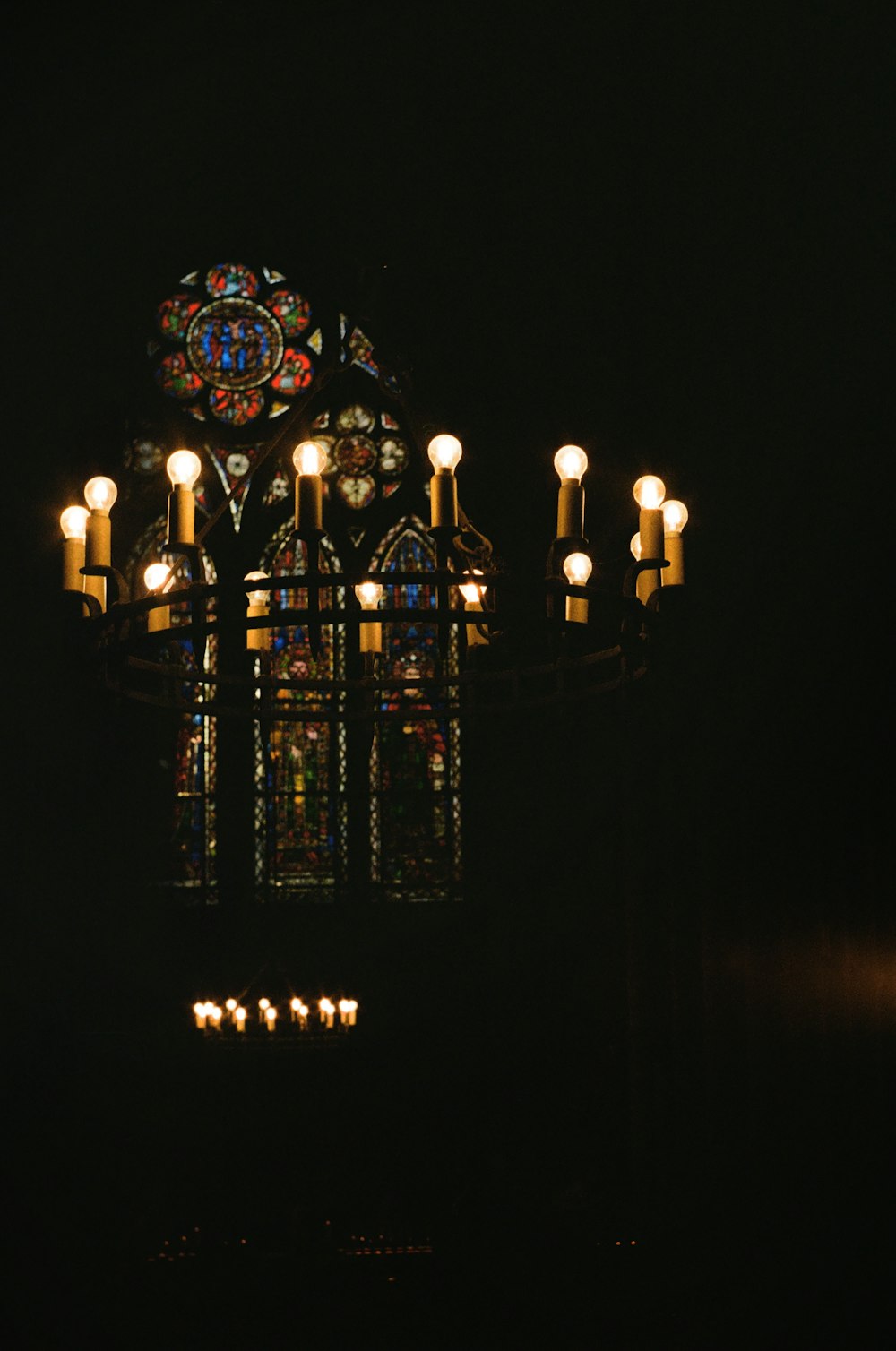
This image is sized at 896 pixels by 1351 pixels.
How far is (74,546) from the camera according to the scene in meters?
3.12

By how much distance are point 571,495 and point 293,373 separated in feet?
22.7

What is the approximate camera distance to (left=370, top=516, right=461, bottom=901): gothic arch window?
28.5 feet

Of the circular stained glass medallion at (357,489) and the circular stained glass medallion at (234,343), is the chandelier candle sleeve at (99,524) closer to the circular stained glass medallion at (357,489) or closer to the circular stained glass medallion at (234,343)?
the circular stained glass medallion at (357,489)

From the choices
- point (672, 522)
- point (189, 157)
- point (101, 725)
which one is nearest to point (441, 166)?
point (189, 157)

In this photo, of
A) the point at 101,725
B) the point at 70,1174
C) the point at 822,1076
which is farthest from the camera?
the point at 101,725

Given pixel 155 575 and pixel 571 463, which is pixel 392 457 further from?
pixel 571 463

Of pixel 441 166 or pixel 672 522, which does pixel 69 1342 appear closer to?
pixel 672 522

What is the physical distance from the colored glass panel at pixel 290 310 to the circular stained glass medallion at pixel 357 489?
1.14 m

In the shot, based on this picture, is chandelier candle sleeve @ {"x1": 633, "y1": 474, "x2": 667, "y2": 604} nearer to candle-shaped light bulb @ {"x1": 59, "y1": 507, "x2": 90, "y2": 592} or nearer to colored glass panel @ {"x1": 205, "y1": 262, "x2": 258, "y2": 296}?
candle-shaped light bulb @ {"x1": 59, "y1": 507, "x2": 90, "y2": 592}

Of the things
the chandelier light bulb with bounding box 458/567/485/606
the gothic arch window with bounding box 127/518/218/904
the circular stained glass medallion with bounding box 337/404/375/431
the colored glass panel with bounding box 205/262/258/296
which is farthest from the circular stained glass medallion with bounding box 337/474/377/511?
the chandelier light bulb with bounding box 458/567/485/606

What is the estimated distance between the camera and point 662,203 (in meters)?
7.05

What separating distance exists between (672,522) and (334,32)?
482 centimetres

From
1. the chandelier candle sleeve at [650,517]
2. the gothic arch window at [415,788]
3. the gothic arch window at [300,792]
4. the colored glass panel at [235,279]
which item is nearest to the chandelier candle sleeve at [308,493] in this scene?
the chandelier candle sleeve at [650,517]

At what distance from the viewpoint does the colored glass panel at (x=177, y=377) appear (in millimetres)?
9492
